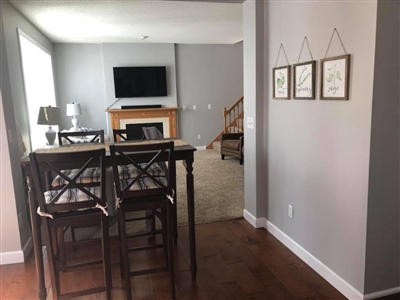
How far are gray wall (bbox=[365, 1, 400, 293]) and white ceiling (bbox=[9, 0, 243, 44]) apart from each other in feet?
5.76

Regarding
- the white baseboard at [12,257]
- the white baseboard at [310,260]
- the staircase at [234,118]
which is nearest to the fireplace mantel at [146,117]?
the staircase at [234,118]

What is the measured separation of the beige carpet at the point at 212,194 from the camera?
11.6 ft

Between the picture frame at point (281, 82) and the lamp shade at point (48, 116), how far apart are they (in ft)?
8.08

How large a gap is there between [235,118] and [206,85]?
3.63 ft

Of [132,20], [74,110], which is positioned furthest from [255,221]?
[74,110]

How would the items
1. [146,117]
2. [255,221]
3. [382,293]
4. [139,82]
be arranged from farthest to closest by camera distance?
[146,117] < [139,82] < [255,221] < [382,293]

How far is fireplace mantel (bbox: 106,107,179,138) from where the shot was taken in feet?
23.9

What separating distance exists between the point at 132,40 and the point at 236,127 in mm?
3146

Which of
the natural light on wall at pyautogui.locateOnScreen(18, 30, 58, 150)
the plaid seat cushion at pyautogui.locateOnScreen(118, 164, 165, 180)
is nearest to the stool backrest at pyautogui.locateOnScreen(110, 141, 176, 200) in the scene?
the plaid seat cushion at pyautogui.locateOnScreen(118, 164, 165, 180)

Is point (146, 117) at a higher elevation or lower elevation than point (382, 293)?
higher

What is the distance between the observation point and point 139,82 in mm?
7348

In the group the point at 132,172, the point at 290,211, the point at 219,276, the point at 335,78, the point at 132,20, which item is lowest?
the point at 219,276

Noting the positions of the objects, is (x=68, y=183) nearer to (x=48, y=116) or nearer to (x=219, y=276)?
(x=219, y=276)

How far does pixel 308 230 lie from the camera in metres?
2.58
